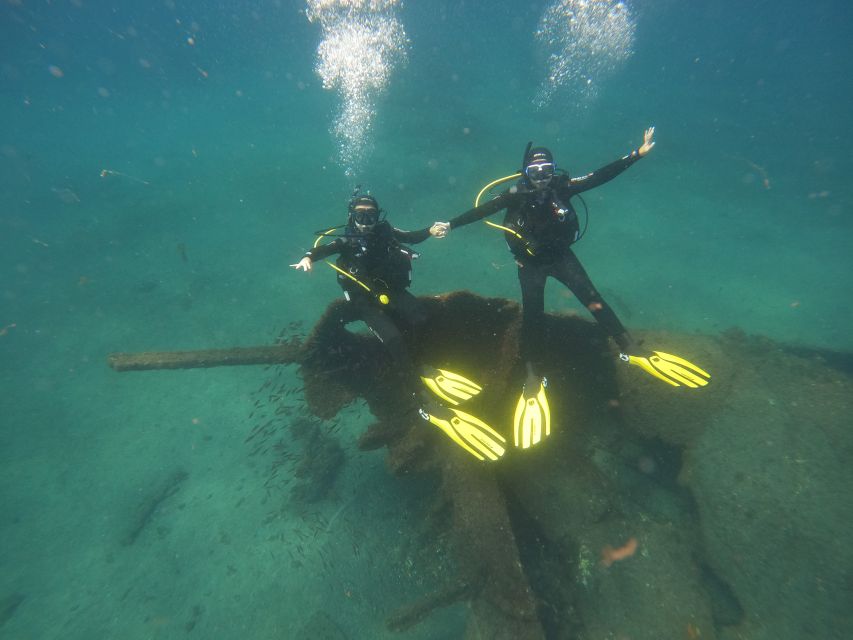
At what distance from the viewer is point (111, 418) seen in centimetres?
1226

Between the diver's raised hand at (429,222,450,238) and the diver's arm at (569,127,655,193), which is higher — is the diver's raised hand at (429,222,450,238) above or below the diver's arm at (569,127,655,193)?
above

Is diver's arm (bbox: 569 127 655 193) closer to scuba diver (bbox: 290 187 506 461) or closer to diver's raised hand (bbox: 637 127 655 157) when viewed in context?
diver's raised hand (bbox: 637 127 655 157)

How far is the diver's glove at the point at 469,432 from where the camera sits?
195 inches

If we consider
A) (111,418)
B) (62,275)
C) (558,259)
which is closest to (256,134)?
(62,275)

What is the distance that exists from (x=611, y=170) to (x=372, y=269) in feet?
13.2

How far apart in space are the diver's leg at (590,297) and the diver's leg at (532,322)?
19.1 inches

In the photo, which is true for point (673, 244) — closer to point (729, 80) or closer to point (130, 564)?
point (130, 564)

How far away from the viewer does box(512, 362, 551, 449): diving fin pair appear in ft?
17.0

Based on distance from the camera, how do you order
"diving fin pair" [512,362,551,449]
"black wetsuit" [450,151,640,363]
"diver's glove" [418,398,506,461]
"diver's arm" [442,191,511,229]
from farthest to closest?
"diver's arm" [442,191,511,229] < "black wetsuit" [450,151,640,363] < "diving fin pair" [512,362,551,449] < "diver's glove" [418,398,506,461]

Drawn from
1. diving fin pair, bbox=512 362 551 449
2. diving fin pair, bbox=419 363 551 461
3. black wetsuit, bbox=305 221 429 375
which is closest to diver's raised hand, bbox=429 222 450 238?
black wetsuit, bbox=305 221 429 375

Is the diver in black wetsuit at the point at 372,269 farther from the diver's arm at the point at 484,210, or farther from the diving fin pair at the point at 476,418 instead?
the diver's arm at the point at 484,210

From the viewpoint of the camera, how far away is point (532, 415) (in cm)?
534

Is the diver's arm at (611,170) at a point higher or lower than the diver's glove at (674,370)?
higher

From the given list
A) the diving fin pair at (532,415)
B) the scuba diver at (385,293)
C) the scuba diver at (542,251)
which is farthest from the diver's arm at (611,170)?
the diving fin pair at (532,415)
